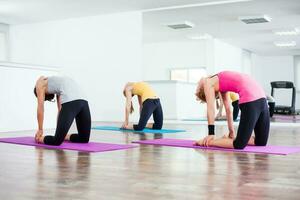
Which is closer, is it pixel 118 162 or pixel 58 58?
pixel 118 162

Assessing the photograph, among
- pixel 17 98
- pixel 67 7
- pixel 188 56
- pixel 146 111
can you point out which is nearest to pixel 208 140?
pixel 146 111

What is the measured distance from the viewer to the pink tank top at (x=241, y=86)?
3.30 meters

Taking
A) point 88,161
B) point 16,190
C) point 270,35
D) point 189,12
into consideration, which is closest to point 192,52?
point 270,35

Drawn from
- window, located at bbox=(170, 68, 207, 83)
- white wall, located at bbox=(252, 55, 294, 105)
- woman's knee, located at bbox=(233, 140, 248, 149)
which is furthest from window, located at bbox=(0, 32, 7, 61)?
white wall, located at bbox=(252, 55, 294, 105)

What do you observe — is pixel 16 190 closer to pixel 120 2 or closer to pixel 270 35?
pixel 120 2

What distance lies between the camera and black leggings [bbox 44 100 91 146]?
11.8ft

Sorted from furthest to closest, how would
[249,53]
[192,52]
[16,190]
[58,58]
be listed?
1. [249,53]
2. [192,52]
3. [58,58]
4. [16,190]

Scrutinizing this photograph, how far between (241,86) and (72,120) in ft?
4.85

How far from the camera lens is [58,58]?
945cm

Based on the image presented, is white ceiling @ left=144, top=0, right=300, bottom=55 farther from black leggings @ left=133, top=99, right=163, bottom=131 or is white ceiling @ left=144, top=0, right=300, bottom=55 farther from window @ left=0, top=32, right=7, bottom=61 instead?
window @ left=0, top=32, right=7, bottom=61

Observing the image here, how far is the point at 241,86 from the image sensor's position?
3.35 metres

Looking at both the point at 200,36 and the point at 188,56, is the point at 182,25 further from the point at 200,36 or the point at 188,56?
the point at 188,56

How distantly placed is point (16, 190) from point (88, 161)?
3.14 ft

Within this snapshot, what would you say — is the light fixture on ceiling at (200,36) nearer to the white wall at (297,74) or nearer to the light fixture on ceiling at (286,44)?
the light fixture on ceiling at (286,44)
